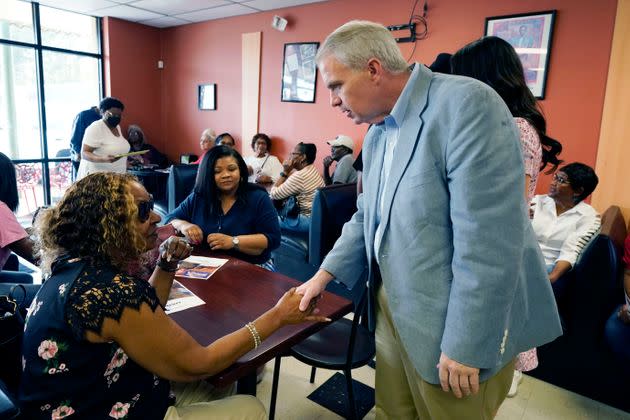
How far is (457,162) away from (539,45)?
10.8 feet

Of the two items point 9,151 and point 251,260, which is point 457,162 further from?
point 9,151

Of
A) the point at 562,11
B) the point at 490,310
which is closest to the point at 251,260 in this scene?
the point at 490,310

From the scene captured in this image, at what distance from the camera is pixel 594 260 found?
2.04 meters

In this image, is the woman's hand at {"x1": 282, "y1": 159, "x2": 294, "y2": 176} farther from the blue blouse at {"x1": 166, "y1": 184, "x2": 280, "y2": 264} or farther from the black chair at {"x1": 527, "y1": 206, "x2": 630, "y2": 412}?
the black chair at {"x1": 527, "y1": 206, "x2": 630, "y2": 412}

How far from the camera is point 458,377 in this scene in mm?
900

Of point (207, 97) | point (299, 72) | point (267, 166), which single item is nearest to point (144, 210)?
point (267, 166)

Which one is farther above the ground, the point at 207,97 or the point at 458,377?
the point at 207,97

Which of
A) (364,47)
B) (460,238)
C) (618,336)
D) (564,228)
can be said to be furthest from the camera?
(564,228)

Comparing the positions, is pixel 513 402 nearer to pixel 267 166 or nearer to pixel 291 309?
pixel 291 309

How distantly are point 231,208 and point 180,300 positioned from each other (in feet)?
2.78

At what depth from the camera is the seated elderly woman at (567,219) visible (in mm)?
2379

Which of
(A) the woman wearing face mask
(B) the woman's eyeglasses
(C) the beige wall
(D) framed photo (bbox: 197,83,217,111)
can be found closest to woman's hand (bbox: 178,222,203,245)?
(B) the woman's eyeglasses

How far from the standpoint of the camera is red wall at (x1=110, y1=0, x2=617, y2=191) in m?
3.29

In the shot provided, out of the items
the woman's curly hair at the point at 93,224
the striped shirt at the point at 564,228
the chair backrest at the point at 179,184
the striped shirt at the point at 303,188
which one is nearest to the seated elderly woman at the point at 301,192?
the striped shirt at the point at 303,188
